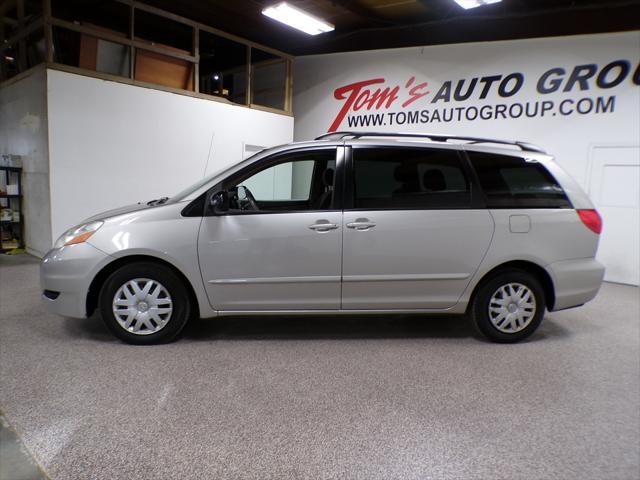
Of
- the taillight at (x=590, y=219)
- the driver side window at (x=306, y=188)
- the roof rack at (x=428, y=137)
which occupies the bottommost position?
the taillight at (x=590, y=219)

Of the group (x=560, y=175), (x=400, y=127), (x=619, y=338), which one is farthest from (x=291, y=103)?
(x=619, y=338)

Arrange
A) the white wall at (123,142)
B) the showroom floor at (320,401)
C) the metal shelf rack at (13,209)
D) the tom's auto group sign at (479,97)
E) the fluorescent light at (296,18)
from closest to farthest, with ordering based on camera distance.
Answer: the showroom floor at (320,401), the white wall at (123,142), the tom's auto group sign at (479,97), the metal shelf rack at (13,209), the fluorescent light at (296,18)

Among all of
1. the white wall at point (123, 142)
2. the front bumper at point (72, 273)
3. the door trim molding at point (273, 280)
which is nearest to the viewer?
the front bumper at point (72, 273)

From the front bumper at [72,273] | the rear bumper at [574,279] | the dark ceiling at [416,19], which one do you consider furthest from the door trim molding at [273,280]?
the dark ceiling at [416,19]

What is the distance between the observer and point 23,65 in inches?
225

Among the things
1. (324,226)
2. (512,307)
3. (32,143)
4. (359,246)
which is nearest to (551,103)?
A: (512,307)

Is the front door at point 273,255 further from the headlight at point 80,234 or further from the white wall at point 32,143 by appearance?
the white wall at point 32,143

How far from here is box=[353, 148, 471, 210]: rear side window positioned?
9.60ft

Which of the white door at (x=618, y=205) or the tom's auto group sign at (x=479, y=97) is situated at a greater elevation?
the tom's auto group sign at (x=479, y=97)

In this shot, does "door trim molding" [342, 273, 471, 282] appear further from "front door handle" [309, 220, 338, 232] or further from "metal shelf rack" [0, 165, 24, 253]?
"metal shelf rack" [0, 165, 24, 253]

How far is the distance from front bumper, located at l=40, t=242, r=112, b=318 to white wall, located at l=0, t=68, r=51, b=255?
277 centimetres

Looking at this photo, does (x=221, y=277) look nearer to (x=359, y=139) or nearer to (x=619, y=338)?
(x=359, y=139)

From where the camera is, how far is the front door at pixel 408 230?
9.48ft

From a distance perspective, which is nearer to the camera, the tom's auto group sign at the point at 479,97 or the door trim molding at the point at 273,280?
the door trim molding at the point at 273,280
